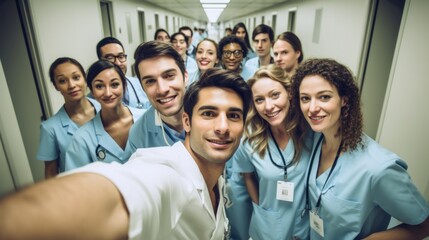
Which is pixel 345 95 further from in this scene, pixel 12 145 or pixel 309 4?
pixel 309 4

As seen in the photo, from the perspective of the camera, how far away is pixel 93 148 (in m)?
1.60

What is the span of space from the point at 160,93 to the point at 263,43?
2.47m

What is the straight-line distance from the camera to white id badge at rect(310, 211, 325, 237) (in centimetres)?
129

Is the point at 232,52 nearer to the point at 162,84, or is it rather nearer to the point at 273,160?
the point at 162,84

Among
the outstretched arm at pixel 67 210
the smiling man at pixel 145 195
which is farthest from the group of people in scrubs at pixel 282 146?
the outstretched arm at pixel 67 210

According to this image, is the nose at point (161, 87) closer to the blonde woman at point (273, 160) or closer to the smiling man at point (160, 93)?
the smiling man at point (160, 93)

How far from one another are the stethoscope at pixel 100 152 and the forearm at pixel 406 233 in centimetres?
167

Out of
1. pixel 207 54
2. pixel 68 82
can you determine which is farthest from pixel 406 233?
pixel 207 54

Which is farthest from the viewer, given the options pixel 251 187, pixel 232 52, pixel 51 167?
pixel 232 52

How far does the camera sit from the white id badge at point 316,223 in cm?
129

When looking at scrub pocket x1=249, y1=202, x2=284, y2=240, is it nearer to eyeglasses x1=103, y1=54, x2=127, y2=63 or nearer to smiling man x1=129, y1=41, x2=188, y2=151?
smiling man x1=129, y1=41, x2=188, y2=151

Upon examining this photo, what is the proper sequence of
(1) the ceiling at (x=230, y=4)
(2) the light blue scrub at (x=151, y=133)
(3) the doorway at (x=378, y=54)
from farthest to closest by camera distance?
(1) the ceiling at (x=230, y=4) → (3) the doorway at (x=378, y=54) → (2) the light blue scrub at (x=151, y=133)

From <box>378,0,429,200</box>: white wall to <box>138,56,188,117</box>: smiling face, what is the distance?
60.6 inches

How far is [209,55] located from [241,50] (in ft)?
1.42
